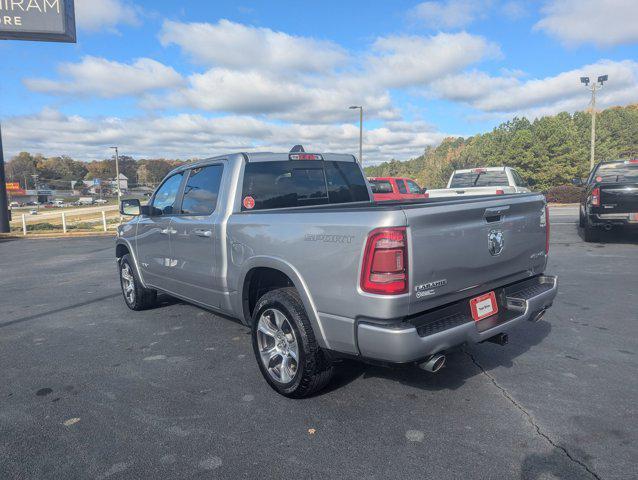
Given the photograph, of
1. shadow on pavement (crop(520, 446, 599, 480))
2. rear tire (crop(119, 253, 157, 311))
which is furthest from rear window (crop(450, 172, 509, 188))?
shadow on pavement (crop(520, 446, 599, 480))

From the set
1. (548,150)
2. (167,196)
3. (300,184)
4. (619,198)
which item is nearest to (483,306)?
(300,184)

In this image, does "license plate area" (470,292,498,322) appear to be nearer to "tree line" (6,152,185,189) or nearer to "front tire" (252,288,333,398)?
"front tire" (252,288,333,398)

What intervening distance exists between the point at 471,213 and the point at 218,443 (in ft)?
7.19

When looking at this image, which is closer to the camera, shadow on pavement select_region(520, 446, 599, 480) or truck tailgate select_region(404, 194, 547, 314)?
shadow on pavement select_region(520, 446, 599, 480)

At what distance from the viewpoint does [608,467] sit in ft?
8.14

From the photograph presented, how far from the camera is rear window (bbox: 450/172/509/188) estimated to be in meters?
12.1

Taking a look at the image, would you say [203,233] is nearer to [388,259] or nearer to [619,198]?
[388,259]

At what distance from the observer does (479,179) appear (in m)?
12.5

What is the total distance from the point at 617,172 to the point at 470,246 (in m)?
9.76

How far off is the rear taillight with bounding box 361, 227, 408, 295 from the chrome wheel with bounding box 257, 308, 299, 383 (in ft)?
2.89

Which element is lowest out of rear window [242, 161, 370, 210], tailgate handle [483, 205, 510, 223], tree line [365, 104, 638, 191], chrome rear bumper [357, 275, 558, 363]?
chrome rear bumper [357, 275, 558, 363]

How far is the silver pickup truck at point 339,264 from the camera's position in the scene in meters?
2.72

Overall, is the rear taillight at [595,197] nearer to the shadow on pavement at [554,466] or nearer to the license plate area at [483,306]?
the license plate area at [483,306]

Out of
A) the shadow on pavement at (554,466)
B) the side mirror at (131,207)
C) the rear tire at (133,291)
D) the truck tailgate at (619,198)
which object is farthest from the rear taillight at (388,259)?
the truck tailgate at (619,198)
